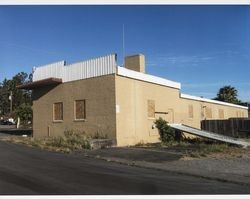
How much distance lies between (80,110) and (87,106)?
2.52 feet

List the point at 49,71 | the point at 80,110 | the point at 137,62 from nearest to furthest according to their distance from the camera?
the point at 80,110 < the point at 49,71 < the point at 137,62

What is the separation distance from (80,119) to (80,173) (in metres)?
12.0

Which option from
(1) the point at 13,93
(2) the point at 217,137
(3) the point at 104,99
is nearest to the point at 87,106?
(3) the point at 104,99

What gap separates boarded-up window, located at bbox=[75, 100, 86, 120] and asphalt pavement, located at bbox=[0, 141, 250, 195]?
8.82 m

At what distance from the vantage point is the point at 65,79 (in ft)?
83.0

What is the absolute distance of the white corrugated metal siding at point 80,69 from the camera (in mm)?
22691

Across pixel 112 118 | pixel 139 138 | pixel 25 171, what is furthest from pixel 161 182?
pixel 139 138

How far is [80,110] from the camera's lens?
79.7 ft

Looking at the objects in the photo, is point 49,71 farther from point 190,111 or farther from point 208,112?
point 208,112

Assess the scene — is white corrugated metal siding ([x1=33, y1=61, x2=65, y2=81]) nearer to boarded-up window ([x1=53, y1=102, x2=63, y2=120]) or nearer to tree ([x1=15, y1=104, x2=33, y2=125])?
boarded-up window ([x1=53, y1=102, x2=63, y2=120])

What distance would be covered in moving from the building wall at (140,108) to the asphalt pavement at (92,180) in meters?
7.64

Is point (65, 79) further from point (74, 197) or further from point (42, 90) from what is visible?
point (74, 197)

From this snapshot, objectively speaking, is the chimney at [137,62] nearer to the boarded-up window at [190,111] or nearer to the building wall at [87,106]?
the building wall at [87,106]

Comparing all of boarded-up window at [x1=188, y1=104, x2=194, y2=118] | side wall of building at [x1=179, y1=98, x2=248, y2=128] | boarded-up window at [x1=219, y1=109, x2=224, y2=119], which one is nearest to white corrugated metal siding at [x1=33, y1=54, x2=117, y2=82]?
side wall of building at [x1=179, y1=98, x2=248, y2=128]
